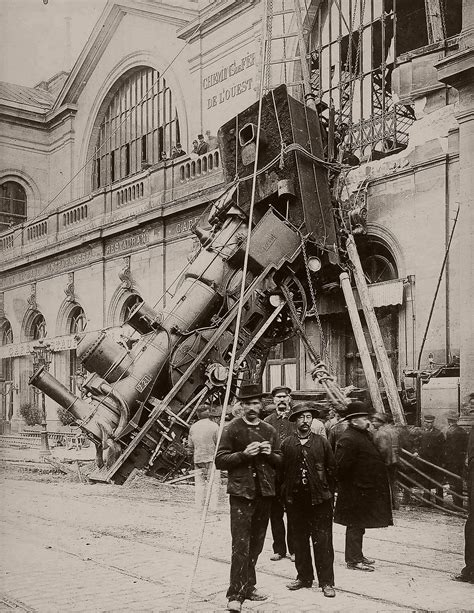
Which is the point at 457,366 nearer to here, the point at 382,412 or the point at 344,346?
the point at 382,412

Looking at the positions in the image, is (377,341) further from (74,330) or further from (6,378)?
(6,378)

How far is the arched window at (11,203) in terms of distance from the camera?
29.3 metres

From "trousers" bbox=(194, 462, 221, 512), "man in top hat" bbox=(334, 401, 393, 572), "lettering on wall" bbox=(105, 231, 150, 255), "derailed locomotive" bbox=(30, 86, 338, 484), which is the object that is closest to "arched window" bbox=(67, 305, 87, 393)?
"lettering on wall" bbox=(105, 231, 150, 255)

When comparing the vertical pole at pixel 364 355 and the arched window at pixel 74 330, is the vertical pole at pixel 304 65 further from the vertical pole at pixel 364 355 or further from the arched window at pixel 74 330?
the arched window at pixel 74 330

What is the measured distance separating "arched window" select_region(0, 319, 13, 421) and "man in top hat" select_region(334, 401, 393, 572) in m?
19.2

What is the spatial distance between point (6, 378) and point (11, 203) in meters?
7.07

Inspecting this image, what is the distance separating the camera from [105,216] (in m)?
22.7

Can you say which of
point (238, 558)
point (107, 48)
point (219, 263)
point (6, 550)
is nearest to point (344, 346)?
point (219, 263)

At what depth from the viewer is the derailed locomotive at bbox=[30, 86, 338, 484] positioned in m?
13.2

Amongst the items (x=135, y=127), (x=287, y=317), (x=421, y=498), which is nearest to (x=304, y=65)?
(x=287, y=317)

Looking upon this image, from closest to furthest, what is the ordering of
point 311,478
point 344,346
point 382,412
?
1. point 311,478
2. point 382,412
3. point 344,346

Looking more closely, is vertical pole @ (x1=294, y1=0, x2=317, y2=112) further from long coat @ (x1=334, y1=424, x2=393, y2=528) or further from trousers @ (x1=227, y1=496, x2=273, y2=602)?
trousers @ (x1=227, y1=496, x2=273, y2=602)

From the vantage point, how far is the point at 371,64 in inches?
617

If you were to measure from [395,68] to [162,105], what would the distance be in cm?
982
